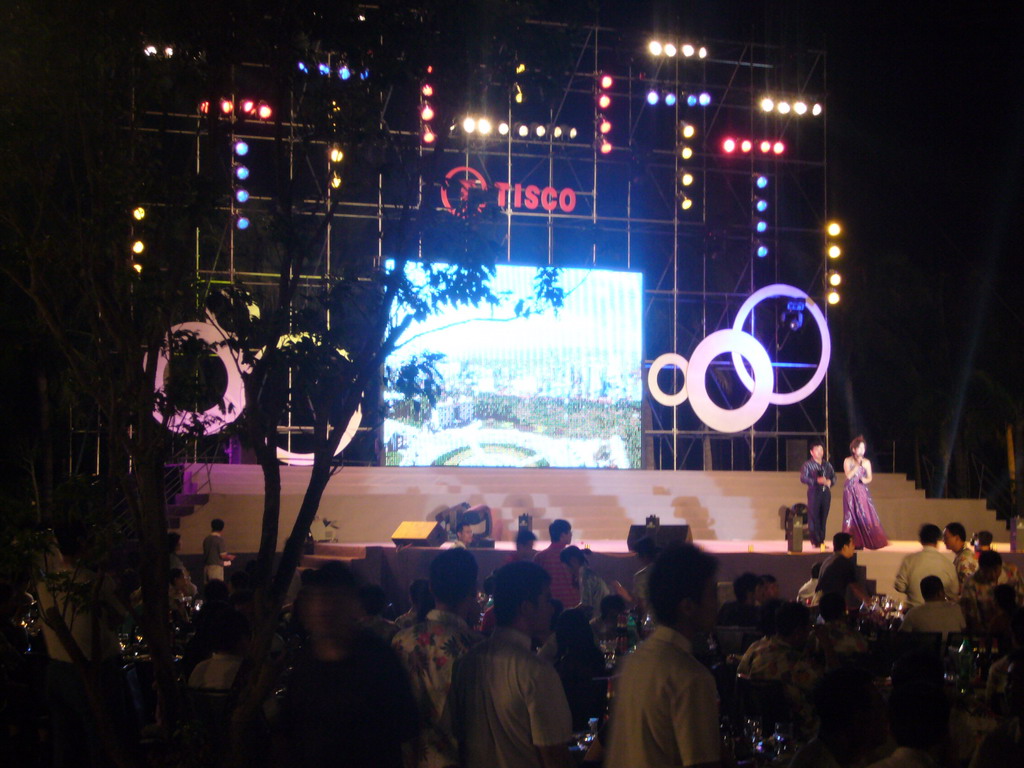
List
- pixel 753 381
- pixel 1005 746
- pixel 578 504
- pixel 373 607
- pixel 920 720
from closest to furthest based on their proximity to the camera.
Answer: pixel 920 720
pixel 1005 746
pixel 373 607
pixel 578 504
pixel 753 381

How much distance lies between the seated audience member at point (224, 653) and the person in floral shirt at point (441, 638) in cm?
137

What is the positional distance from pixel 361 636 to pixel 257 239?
1.91m

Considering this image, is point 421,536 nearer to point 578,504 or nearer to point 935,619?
point 578,504

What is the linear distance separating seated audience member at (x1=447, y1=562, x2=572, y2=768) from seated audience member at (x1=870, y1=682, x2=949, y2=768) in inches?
35.3

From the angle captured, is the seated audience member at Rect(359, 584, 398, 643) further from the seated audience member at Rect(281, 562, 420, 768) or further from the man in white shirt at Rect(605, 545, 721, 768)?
the man in white shirt at Rect(605, 545, 721, 768)

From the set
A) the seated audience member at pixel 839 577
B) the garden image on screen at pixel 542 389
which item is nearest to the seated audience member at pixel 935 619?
the seated audience member at pixel 839 577

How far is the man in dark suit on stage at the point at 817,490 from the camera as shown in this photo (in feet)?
49.5

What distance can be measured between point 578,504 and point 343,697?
13856mm

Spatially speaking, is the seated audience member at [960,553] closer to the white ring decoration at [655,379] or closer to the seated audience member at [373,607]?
the seated audience member at [373,607]

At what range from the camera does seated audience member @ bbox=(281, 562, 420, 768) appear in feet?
9.93

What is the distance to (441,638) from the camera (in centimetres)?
376

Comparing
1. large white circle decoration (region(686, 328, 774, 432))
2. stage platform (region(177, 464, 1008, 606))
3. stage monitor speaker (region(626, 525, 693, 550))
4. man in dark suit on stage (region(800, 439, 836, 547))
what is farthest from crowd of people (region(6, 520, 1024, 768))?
large white circle decoration (region(686, 328, 774, 432))

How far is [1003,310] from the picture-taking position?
2219 centimetres

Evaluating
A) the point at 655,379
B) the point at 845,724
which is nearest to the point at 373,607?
the point at 845,724
